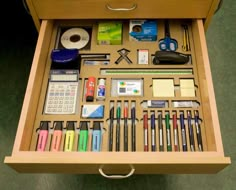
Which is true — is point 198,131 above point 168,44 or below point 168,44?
below

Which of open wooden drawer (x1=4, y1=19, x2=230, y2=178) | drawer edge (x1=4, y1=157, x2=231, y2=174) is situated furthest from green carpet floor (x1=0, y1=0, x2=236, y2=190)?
drawer edge (x1=4, y1=157, x2=231, y2=174)

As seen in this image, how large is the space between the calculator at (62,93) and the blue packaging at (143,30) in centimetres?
20

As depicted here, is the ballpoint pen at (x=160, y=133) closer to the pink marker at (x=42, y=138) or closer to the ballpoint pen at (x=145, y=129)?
the ballpoint pen at (x=145, y=129)

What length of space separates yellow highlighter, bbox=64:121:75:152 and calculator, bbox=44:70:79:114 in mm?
40

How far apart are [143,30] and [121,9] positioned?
99 mm

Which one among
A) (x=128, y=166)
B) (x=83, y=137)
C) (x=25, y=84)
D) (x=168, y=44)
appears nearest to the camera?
(x=128, y=166)

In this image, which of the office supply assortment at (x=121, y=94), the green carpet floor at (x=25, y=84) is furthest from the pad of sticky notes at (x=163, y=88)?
the green carpet floor at (x=25, y=84)

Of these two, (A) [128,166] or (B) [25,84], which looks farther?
(B) [25,84]

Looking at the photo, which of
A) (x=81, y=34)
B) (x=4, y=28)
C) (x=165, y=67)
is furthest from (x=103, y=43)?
(x=4, y=28)

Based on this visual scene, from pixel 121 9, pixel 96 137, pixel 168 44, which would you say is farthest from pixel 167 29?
pixel 96 137

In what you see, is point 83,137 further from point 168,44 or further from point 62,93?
point 168,44

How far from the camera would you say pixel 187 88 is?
788 mm

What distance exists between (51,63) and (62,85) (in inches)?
3.1

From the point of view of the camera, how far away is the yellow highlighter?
71 centimetres
